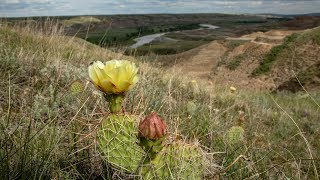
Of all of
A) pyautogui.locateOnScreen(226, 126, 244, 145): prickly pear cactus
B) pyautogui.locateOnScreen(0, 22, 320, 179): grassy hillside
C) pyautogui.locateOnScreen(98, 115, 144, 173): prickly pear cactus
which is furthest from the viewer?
pyautogui.locateOnScreen(226, 126, 244, 145): prickly pear cactus

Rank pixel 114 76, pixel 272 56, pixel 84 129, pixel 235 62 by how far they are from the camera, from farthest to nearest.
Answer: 1. pixel 235 62
2. pixel 272 56
3. pixel 84 129
4. pixel 114 76

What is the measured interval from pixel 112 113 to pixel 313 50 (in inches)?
786

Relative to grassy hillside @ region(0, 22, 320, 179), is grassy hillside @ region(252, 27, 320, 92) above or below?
below

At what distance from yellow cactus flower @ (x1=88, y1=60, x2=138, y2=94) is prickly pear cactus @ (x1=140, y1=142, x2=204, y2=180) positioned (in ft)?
1.23

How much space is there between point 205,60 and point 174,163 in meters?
23.1

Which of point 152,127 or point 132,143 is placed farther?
point 132,143

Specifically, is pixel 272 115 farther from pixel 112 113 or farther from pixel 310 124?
pixel 112 113

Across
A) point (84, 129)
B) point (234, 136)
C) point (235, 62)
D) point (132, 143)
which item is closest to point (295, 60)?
point (235, 62)

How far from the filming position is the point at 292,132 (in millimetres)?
5473

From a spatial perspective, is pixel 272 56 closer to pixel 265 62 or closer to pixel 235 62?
pixel 265 62

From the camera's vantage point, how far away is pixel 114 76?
1.85m

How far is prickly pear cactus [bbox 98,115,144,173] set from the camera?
6.47 ft

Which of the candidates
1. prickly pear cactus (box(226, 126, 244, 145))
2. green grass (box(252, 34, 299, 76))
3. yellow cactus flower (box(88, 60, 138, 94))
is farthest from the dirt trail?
yellow cactus flower (box(88, 60, 138, 94))

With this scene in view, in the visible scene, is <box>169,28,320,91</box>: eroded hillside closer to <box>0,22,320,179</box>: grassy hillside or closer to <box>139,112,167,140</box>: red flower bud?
<box>0,22,320,179</box>: grassy hillside
